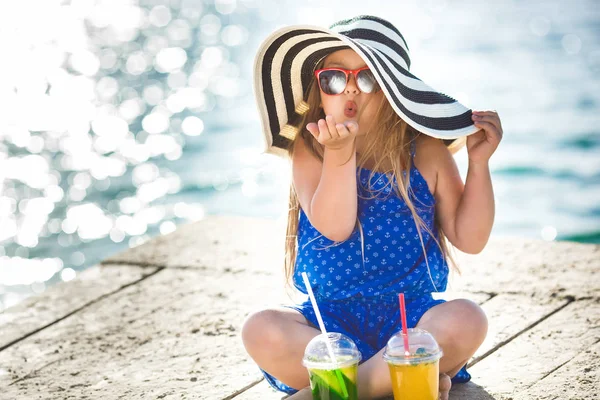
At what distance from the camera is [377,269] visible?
2529mm

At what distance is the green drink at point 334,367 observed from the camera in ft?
7.09

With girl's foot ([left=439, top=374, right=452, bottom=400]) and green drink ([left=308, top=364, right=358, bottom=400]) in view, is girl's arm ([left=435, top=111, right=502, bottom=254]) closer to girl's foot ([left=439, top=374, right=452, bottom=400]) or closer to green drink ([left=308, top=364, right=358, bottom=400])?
girl's foot ([left=439, top=374, right=452, bottom=400])

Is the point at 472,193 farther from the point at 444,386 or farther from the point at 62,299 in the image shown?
the point at 62,299

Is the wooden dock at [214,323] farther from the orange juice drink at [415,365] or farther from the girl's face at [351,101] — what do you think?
the girl's face at [351,101]

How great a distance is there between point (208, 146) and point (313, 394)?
248 inches

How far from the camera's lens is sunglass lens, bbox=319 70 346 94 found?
250 cm

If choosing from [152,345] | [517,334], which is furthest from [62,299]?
[517,334]

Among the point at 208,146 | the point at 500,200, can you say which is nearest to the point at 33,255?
the point at 208,146

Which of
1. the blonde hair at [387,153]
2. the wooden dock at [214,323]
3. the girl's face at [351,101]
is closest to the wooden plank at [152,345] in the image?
the wooden dock at [214,323]

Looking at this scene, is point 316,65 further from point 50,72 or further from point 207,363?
point 50,72

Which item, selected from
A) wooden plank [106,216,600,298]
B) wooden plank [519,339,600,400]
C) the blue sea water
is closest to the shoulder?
wooden plank [106,216,600,298]

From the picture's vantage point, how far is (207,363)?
2848 mm

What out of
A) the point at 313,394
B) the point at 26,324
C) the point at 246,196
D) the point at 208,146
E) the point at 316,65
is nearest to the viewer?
the point at 313,394

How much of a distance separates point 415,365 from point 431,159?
701 mm
